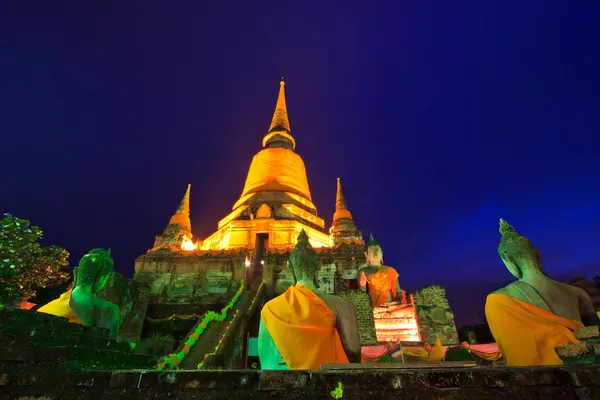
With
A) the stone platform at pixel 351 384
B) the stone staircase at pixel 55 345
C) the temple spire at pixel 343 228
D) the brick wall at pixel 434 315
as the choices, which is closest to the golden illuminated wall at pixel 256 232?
the temple spire at pixel 343 228

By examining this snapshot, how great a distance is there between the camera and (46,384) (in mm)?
2574

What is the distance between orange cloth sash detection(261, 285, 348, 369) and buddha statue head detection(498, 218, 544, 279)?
3.45 meters

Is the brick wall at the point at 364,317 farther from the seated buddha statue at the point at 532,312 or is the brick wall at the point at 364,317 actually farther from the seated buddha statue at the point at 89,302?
the seated buddha statue at the point at 89,302

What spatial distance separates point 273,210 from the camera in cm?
2842

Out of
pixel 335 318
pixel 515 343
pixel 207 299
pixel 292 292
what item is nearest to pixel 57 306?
pixel 292 292

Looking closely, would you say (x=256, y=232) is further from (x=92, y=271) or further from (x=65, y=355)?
(x=65, y=355)

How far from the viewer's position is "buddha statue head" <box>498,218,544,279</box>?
536 centimetres

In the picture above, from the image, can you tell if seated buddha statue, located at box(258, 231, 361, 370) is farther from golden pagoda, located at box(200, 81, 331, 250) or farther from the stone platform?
golden pagoda, located at box(200, 81, 331, 250)

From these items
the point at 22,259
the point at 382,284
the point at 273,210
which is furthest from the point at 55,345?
the point at 273,210

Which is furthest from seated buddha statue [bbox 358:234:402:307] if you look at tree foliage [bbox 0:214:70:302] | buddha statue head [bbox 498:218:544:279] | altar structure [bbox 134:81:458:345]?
tree foliage [bbox 0:214:70:302]

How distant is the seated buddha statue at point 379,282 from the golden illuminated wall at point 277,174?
14898mm

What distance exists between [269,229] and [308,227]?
3694 mm

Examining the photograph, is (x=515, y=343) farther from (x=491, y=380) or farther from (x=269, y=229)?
(x=269, y=229)

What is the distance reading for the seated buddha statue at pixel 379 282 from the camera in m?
16.9
